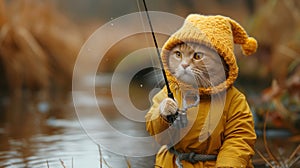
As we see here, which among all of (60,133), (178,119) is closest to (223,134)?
(178,119)

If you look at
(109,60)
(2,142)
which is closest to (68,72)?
(109,60)

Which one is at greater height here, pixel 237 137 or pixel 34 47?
pixel 34 47

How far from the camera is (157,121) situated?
2.76 meters

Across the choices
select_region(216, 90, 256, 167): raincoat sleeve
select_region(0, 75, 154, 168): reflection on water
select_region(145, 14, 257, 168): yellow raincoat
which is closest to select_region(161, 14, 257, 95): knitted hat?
select_region(145, 14, 257, 168): yellow raincoat

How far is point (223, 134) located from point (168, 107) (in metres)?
0.33

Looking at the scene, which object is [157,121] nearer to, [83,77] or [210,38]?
[210,38]

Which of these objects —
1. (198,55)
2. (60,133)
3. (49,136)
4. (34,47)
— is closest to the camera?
(198,55)

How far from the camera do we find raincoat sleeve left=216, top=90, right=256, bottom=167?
2791 millimetres

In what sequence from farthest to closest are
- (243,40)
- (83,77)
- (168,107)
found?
(83,77), (243,40), (168,107)

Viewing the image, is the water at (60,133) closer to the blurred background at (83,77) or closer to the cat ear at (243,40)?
the blurred background at (83,77)

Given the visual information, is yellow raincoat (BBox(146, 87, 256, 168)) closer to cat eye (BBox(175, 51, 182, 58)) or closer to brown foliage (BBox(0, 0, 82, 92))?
cat eye (BBox(175, 51, 182, 58))

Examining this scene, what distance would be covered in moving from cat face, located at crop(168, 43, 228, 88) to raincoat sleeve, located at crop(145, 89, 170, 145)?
0.48ft

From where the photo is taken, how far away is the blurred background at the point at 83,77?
4254 mm

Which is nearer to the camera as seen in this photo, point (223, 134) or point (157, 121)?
point (157, 121)
